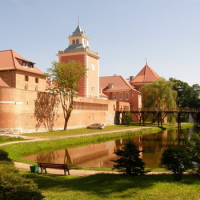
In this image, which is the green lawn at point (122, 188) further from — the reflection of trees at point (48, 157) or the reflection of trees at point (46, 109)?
the reflection of trees at point (46, 109)

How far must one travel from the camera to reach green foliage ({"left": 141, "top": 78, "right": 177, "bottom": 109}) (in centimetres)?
4547

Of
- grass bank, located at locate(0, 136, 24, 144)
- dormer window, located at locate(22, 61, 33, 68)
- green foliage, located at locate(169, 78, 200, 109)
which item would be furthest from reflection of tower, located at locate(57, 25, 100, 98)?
green foliage, located at locate(169, 78, 200, 109)

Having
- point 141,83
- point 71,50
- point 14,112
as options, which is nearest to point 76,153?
point 14,112

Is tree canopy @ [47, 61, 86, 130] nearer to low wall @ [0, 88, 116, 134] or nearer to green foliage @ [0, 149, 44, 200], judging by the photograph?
low wall @ [0, 88, 116, 134]

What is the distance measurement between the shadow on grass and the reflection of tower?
32.2 meters

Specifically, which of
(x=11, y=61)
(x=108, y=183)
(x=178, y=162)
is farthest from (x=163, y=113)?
(x=108, y=183)

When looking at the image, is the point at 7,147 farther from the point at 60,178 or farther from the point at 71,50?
the point at 71,50

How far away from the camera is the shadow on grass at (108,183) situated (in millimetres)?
8297

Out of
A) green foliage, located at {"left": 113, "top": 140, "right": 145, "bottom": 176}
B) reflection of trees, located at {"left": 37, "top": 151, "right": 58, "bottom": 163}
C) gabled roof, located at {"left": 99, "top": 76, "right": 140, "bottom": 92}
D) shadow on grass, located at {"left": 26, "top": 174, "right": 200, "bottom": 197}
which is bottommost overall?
reflection of trees, located at {"left": 37, "top": 151, "right": 58, "bottom": 163}

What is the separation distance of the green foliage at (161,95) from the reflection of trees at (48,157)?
2891 centimetres

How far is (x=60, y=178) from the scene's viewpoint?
35.2ft

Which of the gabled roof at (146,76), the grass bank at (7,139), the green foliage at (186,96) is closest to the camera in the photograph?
the grass bank at (7,139)

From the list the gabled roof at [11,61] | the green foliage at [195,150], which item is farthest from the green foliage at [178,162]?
the gabled roof at [11,61]

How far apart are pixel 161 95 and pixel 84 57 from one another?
579 inches
